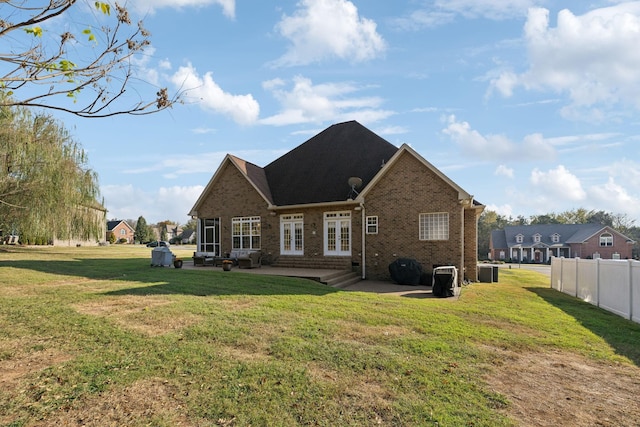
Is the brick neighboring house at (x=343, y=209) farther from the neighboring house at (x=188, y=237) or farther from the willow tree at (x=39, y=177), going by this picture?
the neighboring house at (x=188, y=237)

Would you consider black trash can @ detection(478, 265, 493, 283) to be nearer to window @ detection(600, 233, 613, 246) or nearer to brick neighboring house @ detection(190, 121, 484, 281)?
brick neighboring house @ detection(190, 121, 484, 281)

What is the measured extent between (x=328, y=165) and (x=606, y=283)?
43.9 ft

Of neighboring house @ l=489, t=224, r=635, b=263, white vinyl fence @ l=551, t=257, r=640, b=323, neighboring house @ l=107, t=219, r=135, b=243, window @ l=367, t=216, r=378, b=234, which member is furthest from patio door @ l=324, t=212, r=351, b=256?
neighboring house @ l=107, t=219, r=135, b=243

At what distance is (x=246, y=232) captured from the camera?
19.7 metres

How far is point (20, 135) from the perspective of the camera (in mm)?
20453

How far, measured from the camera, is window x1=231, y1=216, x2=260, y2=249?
63.6 ft

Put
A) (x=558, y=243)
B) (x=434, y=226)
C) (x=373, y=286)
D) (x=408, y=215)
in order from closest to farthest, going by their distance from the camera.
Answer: (x=373, y=286) < (x=434, y=226) < (x=408, y=215) < (x=558, y=243)

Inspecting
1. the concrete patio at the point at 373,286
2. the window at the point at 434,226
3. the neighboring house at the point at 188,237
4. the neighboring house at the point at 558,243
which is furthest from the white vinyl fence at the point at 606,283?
the neighboring house at the point at 188,237

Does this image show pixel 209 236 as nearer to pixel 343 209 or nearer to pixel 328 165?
pixel 328 165

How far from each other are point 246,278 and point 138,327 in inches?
264

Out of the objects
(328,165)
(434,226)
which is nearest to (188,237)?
(328,165)

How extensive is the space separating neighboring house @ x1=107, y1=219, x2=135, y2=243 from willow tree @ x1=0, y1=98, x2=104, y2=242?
53.6 meters

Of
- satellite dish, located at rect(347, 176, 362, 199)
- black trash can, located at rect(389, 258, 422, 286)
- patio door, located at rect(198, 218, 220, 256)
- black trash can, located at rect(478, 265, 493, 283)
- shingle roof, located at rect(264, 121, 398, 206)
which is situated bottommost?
black trash can, located at rect(478, 265, 493, 283)

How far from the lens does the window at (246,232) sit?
19375mm
